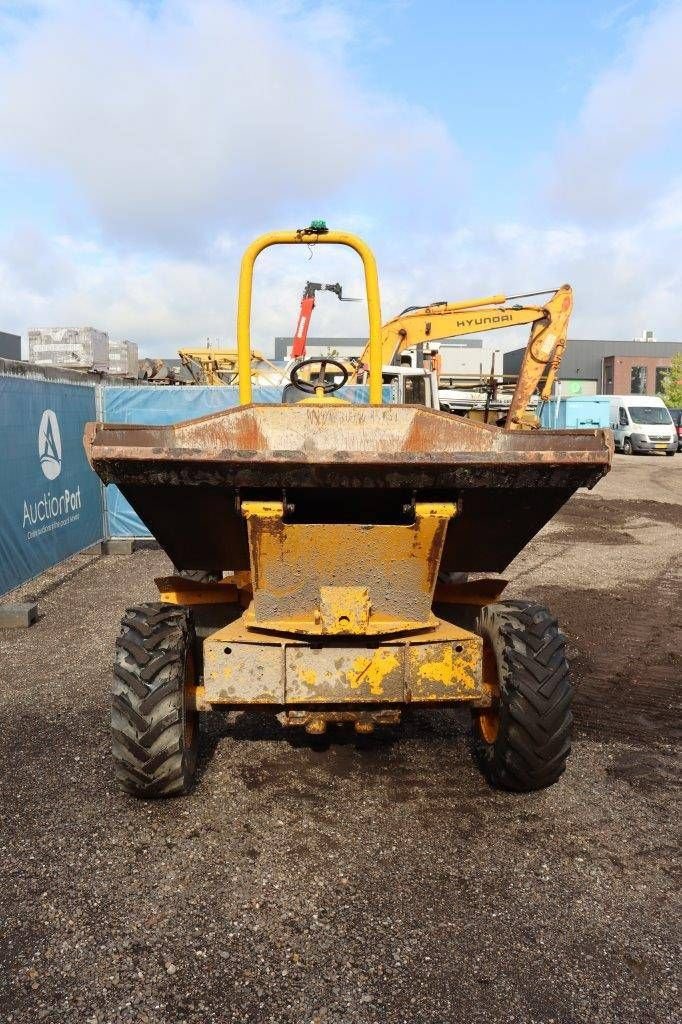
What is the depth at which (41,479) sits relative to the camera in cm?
809

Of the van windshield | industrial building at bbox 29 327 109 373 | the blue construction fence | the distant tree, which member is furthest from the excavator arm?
the distant tree

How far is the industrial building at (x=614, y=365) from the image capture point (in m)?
68.1

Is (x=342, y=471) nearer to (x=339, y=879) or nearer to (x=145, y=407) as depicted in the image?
(x=339, y=879)

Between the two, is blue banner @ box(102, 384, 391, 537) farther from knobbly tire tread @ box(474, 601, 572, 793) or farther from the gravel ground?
knobbly tire tread @ box(474, 601, 572, 793)

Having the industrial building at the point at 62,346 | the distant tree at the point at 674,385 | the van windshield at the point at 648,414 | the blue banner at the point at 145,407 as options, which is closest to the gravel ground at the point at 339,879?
the blue banner at the point at 145,407

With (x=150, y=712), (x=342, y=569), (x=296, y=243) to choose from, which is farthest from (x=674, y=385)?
(x=150, y=712)

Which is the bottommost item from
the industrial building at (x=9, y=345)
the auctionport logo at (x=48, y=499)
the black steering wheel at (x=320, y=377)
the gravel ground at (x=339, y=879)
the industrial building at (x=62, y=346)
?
the gravel ground at (x=339, y=879)

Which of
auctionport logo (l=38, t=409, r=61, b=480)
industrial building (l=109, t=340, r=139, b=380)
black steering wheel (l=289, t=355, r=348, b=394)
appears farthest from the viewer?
industrial building (l=109, t=340, r=139, b=380)

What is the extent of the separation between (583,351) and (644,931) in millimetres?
75021

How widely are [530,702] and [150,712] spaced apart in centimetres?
164

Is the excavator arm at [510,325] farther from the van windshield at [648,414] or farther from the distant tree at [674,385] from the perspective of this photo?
the distant tree at [674,385]

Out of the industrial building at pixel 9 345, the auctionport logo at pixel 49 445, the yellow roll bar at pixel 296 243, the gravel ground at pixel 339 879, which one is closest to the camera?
the gravel ground at pixel 339 879

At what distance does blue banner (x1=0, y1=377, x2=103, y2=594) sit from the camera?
24.0ft

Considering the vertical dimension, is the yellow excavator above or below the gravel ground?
above
